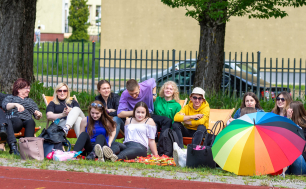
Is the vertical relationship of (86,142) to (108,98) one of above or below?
below

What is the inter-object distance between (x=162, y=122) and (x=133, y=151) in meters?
1.05

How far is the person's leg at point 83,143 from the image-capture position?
5839mm

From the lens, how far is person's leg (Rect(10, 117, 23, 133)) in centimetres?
639

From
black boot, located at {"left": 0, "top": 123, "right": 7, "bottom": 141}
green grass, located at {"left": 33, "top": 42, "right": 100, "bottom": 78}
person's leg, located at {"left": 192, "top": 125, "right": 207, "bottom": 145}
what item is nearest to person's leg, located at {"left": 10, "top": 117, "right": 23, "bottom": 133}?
black boot, located at {"left": 0, "top": 123, "right": 7, "bottom": 141}

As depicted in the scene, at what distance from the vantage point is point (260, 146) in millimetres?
4617

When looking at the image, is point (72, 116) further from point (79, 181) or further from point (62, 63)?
point (62, 63)

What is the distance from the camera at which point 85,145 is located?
603 cm

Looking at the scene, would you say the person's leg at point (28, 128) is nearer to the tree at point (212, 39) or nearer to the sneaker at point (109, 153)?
the sneaker at point (109, 153)

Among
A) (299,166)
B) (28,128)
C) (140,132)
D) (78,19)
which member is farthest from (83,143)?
(78,19)

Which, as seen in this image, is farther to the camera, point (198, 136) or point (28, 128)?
point (28, 128)

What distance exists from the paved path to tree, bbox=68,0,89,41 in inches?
1452

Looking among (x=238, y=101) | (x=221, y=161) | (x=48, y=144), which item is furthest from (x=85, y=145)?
(x=238, y=101)

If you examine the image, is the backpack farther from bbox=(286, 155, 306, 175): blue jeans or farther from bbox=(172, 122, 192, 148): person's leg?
bbox=(286, 155, 306, 175): blue jeans

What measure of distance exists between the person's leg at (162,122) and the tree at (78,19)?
35.1 meters
